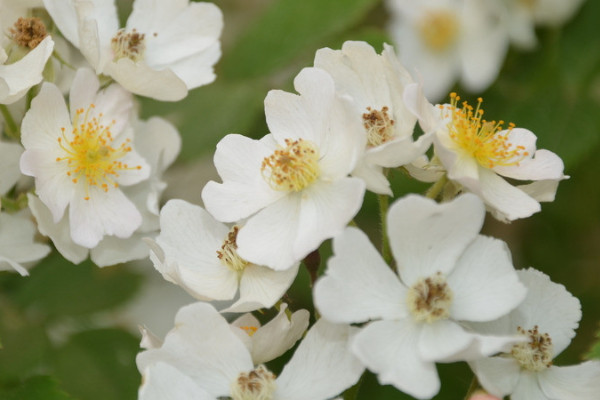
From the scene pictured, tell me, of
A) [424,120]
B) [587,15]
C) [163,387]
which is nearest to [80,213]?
[163,387]

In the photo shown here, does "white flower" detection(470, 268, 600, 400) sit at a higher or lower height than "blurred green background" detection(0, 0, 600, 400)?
higher

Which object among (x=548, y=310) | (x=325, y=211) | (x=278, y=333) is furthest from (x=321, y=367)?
(x=548, y=310)

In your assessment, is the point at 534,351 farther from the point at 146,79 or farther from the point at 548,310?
the point at 146,79

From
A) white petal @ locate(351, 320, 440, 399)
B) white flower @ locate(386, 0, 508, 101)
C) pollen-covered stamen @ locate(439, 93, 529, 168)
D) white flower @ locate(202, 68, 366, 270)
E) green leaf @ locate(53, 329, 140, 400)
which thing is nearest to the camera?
white petal @ locate(351, 320, 440, 399)

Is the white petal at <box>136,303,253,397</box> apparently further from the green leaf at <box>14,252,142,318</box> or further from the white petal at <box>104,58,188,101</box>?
the green leaf at <box>14,252,142,318</box>

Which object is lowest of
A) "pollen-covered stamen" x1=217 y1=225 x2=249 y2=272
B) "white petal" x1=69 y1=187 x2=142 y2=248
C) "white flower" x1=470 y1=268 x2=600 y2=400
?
"white petal" x1=69 y1=187 x2=142 y2=248

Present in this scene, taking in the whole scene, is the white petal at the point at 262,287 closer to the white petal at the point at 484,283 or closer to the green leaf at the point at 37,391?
the white petal at the point at 484,283

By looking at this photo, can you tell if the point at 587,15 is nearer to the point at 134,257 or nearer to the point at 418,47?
the point at 418,47

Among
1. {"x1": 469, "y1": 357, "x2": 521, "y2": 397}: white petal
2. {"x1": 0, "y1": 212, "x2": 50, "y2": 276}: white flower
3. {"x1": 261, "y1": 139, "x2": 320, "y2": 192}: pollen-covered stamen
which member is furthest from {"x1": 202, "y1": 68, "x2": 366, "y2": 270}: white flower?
{"x1": 0, "y1": 212, "x2": 50, "y2": 276}: white flower
